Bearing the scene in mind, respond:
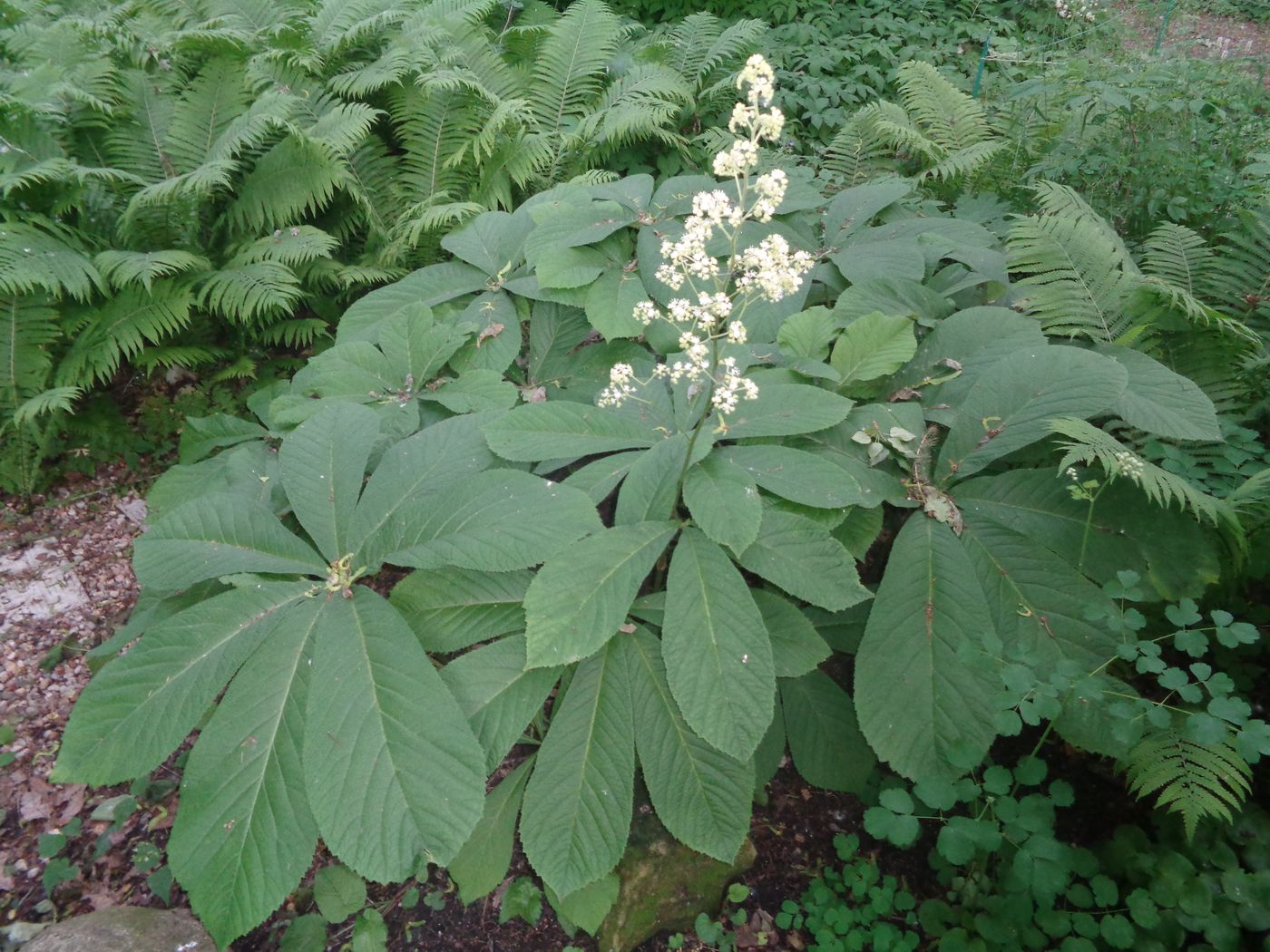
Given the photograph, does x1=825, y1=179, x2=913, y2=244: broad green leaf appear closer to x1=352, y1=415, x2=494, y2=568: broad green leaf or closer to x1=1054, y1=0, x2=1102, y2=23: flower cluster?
x1=352, y1=415, x2=494, y2=568: broad green leaf

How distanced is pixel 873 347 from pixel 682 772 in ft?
3.44

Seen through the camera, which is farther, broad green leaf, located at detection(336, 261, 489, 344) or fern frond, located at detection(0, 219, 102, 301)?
fern frond, located at detection(0, 219, 102, 301)

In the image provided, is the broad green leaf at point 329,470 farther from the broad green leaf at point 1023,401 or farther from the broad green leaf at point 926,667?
the broad green leaf at point 1023,401

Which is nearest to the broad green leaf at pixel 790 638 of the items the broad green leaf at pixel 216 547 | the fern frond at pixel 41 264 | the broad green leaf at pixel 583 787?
the broad green leaf at pixel 583 787

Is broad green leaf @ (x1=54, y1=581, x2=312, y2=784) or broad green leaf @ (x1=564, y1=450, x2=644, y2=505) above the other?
broad green leaf @ (x1=564, y1=450, x2=644, y2=505)

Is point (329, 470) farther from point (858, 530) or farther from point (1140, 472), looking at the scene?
point (1140, 472)

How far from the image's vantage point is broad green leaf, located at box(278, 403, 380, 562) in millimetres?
1466

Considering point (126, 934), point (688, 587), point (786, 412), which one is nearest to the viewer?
point (688, 587)

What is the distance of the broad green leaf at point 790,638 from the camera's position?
1385 millimetres

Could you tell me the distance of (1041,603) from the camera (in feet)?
4.60

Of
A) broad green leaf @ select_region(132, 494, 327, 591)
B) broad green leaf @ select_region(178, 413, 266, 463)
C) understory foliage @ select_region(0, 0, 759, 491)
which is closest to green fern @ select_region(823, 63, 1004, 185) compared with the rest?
understory foliage @ select_region(0, 0, 759, 491)

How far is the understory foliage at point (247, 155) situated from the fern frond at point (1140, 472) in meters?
2.79

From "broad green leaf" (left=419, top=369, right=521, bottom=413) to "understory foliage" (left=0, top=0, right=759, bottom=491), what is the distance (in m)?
1.81

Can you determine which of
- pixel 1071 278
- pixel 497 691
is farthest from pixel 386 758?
pixel 1071 278
